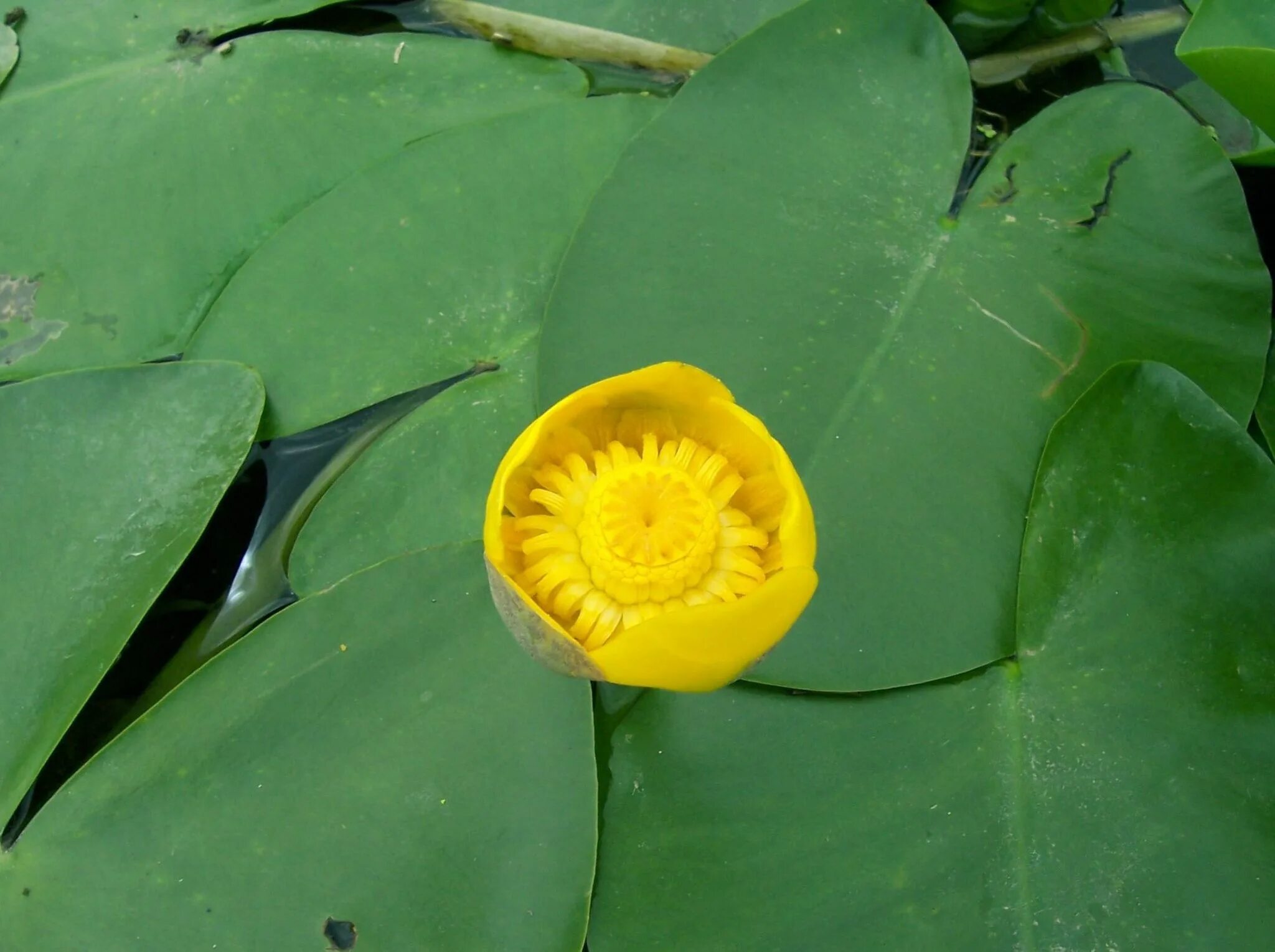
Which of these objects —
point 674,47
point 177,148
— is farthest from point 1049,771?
point 177,148

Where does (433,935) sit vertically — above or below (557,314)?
below

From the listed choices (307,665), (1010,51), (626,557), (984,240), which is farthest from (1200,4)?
(307,665)

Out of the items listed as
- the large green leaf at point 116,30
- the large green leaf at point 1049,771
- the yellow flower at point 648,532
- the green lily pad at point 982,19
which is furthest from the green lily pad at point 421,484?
the green lily pad at point 982,19

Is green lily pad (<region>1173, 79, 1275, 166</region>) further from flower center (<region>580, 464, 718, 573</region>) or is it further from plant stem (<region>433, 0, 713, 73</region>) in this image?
flower center (<region>580, 464, 718, 573</region>)

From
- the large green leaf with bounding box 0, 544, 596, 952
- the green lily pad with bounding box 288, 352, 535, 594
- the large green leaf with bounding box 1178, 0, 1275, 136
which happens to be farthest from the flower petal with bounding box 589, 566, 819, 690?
the large green leaf with bounding box 1178, 0, 1275, 136

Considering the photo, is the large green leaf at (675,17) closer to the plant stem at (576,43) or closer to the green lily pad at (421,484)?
the plant stem at (576,43)

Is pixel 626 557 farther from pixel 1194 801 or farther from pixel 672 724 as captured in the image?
pixel 1194 801
